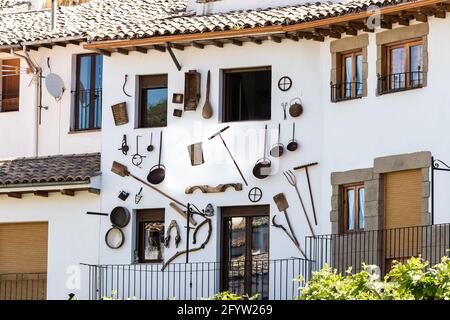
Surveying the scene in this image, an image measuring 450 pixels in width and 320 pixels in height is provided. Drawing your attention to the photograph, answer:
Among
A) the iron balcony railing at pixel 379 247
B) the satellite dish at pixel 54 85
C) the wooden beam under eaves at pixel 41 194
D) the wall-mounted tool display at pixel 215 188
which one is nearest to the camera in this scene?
the iron balcony railing at pixel 379 247

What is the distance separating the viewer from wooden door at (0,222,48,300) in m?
34.0

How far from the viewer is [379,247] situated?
96.0 feet

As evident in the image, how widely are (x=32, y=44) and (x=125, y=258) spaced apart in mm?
5179

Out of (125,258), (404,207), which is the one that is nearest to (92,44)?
(125,258)

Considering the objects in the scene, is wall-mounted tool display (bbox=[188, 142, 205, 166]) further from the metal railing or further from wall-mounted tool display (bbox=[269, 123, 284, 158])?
the metal railing

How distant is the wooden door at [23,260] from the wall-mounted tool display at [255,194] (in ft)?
15.8

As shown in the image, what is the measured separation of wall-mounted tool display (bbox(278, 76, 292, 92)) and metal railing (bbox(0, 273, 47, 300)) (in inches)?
245

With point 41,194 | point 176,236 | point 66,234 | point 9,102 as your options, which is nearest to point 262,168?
point 176,236

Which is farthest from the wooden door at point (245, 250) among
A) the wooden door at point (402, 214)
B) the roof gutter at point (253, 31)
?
the roof gutter at point (253, 31)

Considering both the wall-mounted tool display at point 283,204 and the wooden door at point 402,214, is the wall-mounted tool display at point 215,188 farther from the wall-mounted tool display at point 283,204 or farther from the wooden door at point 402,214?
the wooden door at point 402,214

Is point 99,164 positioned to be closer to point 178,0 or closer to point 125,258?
point 125,258

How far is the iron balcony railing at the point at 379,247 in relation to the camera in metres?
28.0

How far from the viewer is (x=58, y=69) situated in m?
35.2
